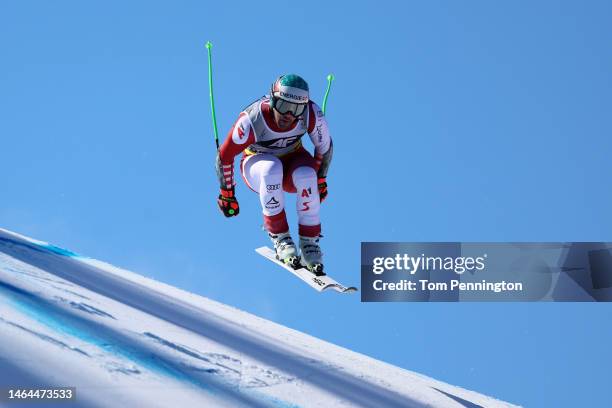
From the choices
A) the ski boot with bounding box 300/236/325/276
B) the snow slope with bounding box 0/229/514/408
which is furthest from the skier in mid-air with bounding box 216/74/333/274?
the snow slope with bounding box 0/229/514/408

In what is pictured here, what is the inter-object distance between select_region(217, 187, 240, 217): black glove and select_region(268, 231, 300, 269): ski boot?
0.57 metres

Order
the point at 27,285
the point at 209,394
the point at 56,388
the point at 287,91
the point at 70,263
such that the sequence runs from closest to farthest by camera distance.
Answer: the point at 56,388, the point at 209,394, the point at 27,285, the point at 287,91, the point at 70,263

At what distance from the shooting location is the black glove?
9.89m

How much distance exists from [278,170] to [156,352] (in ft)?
10.8

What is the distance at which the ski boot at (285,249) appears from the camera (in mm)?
9880

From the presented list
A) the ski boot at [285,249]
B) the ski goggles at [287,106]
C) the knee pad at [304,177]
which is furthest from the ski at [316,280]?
the ski goggles at [287,106]

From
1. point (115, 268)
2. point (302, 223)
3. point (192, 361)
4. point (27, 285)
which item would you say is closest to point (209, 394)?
point (192, 361)

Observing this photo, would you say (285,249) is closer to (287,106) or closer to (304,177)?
(304,177)

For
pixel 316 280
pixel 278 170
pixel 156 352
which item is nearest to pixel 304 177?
pixel 278 170

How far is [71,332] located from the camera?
685 cm

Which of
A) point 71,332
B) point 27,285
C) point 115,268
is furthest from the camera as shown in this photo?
point 115,268

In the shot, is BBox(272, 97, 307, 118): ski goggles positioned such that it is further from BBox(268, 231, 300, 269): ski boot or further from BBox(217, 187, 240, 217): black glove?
BBox(268, 231, 300, 269): ski boot

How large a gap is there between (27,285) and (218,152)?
2714 millimetres

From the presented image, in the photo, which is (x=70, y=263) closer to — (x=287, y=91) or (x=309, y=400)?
(x=287, y=91)
